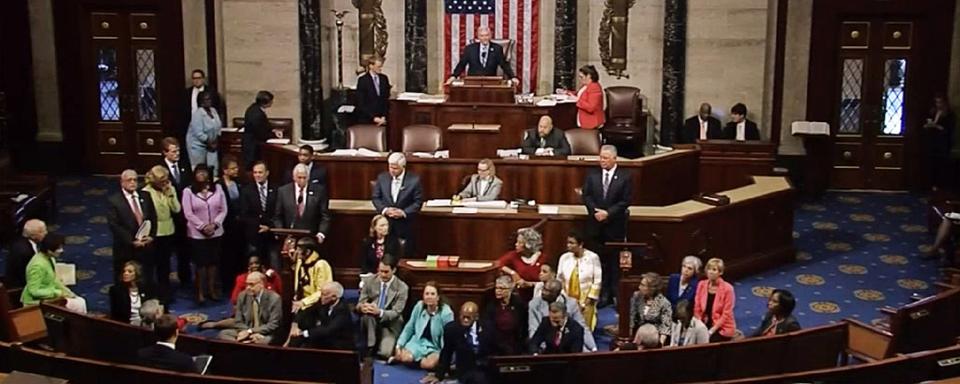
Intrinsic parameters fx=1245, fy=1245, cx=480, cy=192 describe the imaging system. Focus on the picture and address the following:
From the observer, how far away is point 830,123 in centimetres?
1683

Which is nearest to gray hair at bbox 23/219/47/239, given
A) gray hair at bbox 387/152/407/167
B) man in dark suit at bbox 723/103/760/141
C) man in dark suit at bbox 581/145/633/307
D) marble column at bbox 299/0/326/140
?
gray hair at bbox 387/152/407/167

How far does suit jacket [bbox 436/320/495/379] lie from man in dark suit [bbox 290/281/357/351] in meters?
0.73

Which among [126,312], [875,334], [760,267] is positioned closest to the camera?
[875,334]

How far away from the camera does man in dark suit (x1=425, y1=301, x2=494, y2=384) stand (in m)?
9.34

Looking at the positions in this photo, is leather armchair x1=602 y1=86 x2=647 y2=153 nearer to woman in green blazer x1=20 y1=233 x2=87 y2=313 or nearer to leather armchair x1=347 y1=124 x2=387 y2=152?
leather armchair x1=347 y1=124 x2=387 y2=152

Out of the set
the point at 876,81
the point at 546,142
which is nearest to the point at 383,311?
the point at 546,142

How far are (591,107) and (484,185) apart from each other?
3.54 metres

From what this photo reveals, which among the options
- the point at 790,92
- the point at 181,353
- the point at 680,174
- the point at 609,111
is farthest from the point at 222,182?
the point at 790,92

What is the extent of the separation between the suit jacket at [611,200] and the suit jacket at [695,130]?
14.4 ft

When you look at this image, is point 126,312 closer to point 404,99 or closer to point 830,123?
point 404,99

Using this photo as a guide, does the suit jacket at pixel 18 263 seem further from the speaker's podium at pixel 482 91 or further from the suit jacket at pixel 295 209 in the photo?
the speaker's podium at pixel 482 91

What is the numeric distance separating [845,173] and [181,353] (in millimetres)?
11367

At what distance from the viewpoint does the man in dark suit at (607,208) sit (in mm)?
11328

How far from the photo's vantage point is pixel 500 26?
16969 mm
